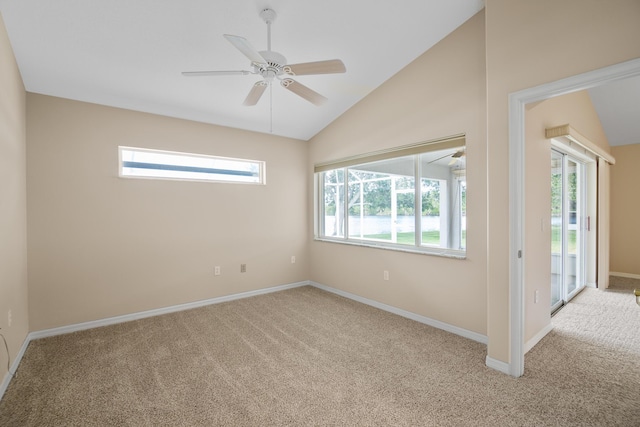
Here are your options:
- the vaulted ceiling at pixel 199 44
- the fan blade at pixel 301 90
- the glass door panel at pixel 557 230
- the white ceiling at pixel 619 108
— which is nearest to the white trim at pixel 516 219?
the vaulted ceiling at pixel 199 44

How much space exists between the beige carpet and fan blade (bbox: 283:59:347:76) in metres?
2.31

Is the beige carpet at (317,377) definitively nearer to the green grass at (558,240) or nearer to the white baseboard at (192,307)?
the white baseboard at (192,307)

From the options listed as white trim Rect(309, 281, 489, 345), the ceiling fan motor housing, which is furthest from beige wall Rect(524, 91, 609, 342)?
the ceiling fan motor housing

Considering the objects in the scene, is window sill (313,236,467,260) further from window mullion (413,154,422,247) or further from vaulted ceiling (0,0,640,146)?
vaulted ceiling (0,0,640,146)

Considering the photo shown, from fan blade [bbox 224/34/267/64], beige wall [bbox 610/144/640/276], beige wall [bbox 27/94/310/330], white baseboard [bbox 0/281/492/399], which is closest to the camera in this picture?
fan blade [bbox 224/34/267/64]

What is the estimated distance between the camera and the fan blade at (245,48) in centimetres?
164

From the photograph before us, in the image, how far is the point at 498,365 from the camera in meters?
Result: 2.27

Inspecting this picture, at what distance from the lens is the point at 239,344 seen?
2775 millimetres

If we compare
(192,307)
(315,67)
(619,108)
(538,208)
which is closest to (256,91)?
(315,67)

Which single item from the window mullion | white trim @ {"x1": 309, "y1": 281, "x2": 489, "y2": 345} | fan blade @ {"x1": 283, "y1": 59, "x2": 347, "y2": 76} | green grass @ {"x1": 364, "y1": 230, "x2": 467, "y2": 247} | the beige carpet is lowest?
the beige carpet

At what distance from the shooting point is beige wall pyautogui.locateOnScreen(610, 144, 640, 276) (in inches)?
189

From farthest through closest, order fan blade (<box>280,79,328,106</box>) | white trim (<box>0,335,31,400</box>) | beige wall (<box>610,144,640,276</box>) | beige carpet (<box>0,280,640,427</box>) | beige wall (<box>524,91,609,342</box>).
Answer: beige wall (<box>610,144,640,276</box>)
beige wall (<box>524,91,609,342</box>)
fan blade (<box>280,79,328,106</box>)
white trim (<box>0,335,31,400</box>)
beige carpet (<box>0,280,640,427</box>)

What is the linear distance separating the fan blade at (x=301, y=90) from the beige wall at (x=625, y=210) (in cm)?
564

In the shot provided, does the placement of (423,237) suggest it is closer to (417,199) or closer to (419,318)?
(417,199)
